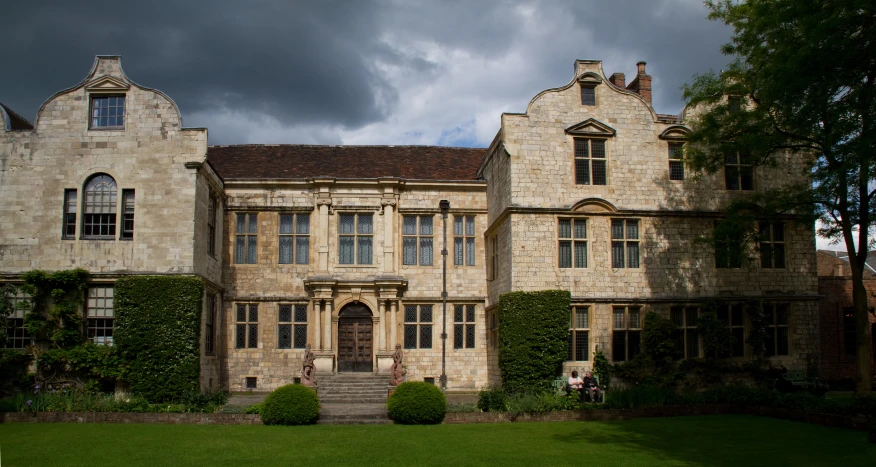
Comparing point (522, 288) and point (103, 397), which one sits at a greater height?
point (522, 288)

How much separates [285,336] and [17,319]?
8.48 meters

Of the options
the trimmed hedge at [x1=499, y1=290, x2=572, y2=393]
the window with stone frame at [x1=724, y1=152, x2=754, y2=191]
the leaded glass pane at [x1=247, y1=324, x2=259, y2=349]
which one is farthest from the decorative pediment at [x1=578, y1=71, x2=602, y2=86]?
the leaded glass pane at [x1=247, y1=324, x2=259, y2=349]

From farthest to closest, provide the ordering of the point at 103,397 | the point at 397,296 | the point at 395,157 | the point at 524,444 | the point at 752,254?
1. the point at 395,157
2. the point at 397,296
3. the point at 752,254
4. the point at 103,397
5. the point at 524,444

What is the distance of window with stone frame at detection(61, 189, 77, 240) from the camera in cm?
2256

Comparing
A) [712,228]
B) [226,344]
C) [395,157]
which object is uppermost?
[395,157]

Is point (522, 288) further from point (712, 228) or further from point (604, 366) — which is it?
point (712, 228)

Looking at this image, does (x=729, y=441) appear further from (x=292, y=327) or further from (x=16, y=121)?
(x=16, y=121)

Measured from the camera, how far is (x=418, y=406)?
1825 cm

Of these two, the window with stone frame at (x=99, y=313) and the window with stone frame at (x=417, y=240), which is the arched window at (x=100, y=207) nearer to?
the window with stone frame at (x=99, y=313)

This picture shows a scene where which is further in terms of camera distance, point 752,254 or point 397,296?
point 397,296

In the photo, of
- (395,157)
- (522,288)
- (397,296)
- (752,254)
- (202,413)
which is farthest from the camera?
(395,157)

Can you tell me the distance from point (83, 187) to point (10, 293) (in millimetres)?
3703

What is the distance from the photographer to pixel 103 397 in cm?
2044

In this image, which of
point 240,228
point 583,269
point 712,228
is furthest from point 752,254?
point 240,228
